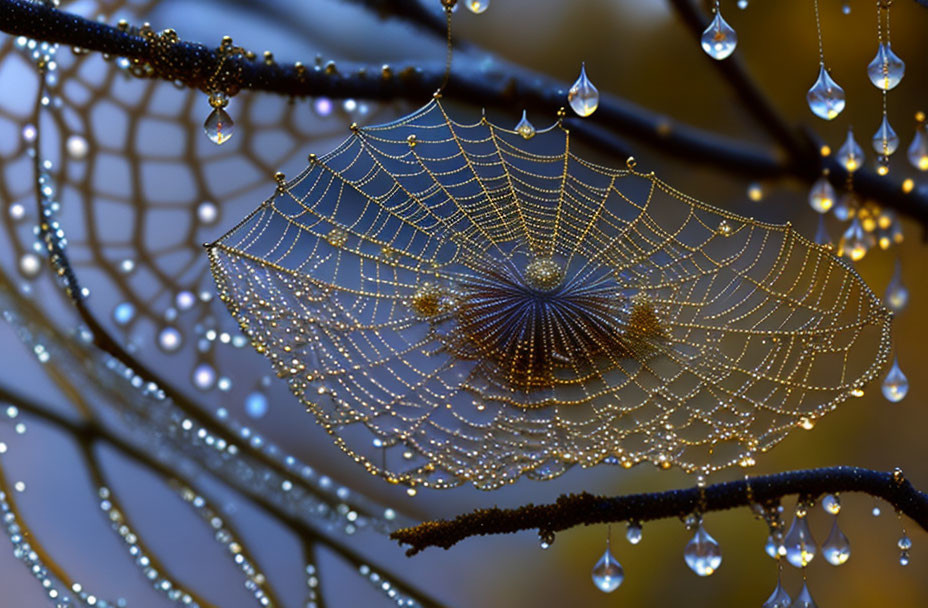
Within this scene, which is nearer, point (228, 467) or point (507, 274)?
point (507, 274)

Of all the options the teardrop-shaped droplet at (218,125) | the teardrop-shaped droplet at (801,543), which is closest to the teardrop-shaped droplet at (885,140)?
the teardrop-shaped droplet at (801,543)

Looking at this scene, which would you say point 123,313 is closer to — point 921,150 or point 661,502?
point 661,502

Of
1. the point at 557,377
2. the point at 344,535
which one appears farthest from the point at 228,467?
the point at 557,377

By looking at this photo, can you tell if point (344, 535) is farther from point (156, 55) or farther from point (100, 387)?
point (156, 55)

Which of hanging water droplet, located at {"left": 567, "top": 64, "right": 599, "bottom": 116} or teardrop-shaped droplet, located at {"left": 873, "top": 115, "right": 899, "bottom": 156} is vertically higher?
teardrop-shaped droplet, located at {"left": 873, "top": 115, "right": 899, "bottom": 156}

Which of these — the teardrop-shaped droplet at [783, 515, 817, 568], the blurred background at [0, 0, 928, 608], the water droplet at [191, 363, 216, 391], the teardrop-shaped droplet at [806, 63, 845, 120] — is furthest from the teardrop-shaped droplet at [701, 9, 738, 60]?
the water droplet at [191, 363, 216, 391]

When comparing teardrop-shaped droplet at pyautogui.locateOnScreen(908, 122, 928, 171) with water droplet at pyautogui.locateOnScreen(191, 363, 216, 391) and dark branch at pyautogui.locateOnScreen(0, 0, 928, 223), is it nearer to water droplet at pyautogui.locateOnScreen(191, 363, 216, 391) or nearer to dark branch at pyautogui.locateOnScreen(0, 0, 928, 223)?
dark branch at pyautogui.locateOnScreen(0, 0, 928, 223)
